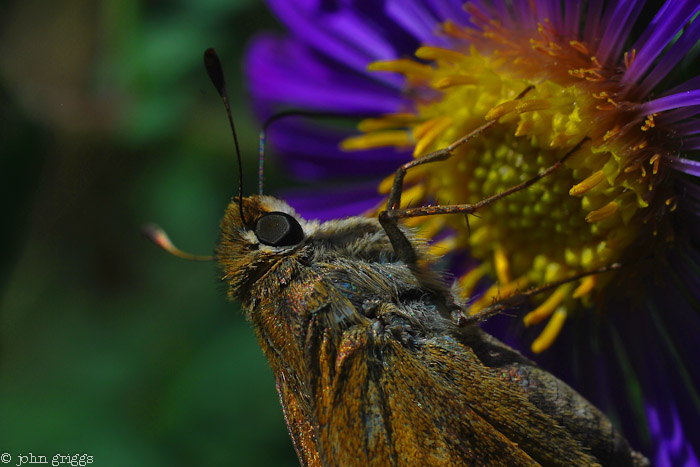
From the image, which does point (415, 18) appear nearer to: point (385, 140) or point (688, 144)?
point (385, 140)

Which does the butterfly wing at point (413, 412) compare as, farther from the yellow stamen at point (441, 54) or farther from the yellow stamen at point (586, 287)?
the yellow stamen at point (441, 54)

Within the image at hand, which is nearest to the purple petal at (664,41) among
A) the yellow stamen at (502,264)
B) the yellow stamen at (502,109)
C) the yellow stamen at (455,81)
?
the yellow stamen at (502,109)

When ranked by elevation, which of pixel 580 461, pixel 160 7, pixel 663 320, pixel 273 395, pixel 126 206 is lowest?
pixel 580 461

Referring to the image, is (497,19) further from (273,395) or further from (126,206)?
(126,206)

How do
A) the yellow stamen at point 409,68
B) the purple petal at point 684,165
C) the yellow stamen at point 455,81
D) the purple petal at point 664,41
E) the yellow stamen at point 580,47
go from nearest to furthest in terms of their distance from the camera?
1. the purple petal at point 664,41
2. the purple petal at point 684,165
3. the yellow stamen at point 580,47
4. the yellow stamen at point 455,81
5. the yellow stamen at point 409,68

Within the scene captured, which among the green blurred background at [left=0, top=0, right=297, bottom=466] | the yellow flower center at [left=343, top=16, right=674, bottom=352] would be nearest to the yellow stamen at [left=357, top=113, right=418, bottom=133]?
the yellow flower center at [left=343, top=16, right=674, bottom=352]

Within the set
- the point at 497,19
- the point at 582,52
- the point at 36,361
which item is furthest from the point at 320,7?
the point at 36,361

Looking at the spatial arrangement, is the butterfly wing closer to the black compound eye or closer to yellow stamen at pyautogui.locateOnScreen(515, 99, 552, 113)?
the black compound eye
